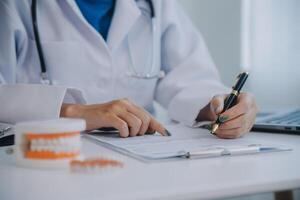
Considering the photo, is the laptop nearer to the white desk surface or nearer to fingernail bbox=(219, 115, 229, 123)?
fingernail bbox=(219, 115, 229, 123)

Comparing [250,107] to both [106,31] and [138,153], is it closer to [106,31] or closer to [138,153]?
[138,153]

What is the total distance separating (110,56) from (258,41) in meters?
0.98

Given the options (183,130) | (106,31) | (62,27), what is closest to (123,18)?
(106,31)

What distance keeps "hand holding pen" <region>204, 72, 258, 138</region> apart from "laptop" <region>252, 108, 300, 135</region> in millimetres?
63

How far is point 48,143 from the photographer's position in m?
0.59

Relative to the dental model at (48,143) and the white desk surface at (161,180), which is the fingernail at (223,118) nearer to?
the white desk surface at (161,180)

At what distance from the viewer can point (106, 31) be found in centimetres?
130

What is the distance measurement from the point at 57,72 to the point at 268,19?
1103mm

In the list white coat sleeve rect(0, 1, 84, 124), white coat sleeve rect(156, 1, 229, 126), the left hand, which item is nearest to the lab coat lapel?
white coat sleeve rect(156, 1, 229, 126)

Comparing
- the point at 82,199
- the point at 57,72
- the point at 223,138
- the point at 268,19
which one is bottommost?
the point at 82,199

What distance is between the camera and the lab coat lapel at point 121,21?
4.13 feet

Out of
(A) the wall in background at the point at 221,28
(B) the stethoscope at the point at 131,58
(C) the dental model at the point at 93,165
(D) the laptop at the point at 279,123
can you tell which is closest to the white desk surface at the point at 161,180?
(C) the dental model at the point at 93,165

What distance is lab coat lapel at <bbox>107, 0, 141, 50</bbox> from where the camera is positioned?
1.26 meters

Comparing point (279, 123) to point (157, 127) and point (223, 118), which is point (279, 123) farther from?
point (157, 127)
